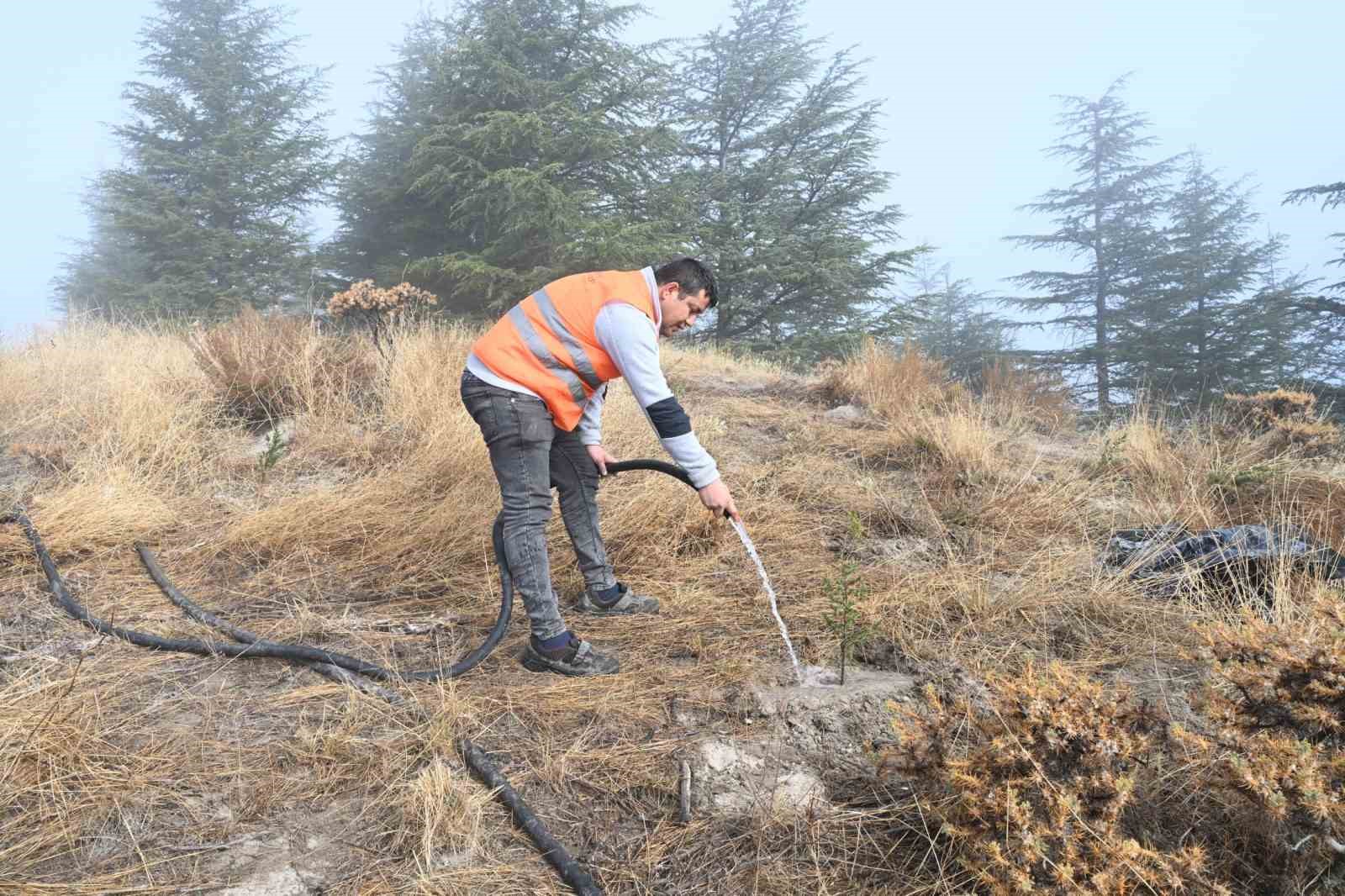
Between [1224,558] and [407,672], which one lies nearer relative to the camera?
[407,672]

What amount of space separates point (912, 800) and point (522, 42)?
457 inches

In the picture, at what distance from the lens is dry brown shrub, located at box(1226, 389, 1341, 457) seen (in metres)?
5.44

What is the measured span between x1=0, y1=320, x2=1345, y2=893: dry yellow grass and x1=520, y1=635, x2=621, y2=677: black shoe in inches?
2.8

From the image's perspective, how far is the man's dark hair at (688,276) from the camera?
254cm

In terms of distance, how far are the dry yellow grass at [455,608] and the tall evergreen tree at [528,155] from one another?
468 centimetres

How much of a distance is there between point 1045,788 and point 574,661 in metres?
1.60

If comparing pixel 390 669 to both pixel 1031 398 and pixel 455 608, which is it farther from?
pixel 1031 398

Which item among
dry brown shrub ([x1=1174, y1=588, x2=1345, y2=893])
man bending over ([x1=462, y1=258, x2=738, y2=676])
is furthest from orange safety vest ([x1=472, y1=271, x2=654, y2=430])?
dry brown shrub ([x1=1174, y1=588, x2=1345, y2=893])

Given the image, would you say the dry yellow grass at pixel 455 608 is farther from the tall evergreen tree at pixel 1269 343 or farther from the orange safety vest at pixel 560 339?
the tall evergreen tree at pixel 1269 343

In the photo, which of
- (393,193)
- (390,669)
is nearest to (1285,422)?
(390,669)

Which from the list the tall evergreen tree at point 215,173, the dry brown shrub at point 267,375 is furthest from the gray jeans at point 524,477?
the tall evergreen tree at point 215,173

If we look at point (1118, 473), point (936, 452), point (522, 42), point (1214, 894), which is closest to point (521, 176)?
point (522, 42)

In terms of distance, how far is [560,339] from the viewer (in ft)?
8.26

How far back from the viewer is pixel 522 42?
1060cm
